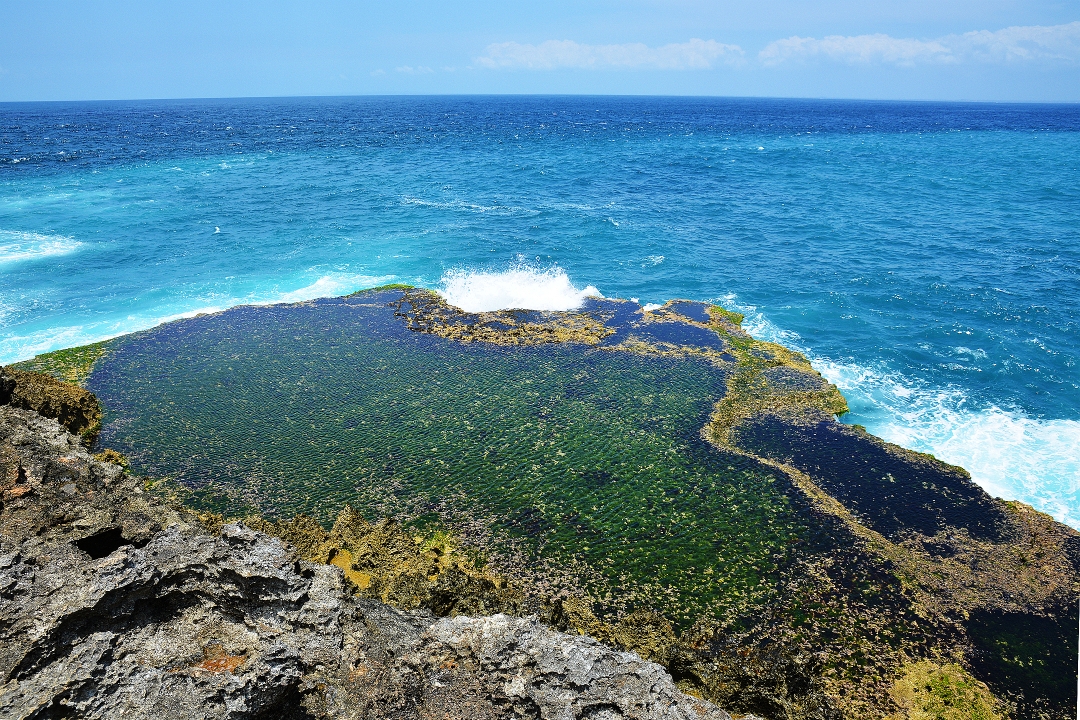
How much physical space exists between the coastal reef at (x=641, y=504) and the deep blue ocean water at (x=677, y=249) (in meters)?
5.93

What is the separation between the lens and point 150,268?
163 feet

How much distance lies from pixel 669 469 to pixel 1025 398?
74.3ft

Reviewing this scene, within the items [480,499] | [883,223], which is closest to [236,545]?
[480,499]

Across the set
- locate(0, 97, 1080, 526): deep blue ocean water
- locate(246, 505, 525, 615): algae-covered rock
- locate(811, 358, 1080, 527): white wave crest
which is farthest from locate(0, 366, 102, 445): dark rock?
locate(811, 358, 1080, 527): white wave crest

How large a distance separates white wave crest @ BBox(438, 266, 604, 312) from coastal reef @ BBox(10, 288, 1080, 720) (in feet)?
22.7

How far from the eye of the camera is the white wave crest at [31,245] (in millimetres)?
51594

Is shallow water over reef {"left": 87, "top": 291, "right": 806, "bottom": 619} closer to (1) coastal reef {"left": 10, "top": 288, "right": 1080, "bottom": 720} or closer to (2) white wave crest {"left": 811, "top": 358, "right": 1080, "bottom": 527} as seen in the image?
(1) coastal reef {"left": 10, "top": 288, "right": 1080, "bottom": 720}

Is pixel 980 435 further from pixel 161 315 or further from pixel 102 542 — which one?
pixel 161 315

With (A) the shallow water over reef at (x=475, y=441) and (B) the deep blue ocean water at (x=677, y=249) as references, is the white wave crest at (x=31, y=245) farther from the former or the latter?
(A) the shallow water over reef at (x=475, y=441)

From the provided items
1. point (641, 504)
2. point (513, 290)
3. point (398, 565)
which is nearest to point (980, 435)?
point (641, 504)

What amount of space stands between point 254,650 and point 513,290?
35828 mm

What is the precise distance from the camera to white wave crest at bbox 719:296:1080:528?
25.0 meters

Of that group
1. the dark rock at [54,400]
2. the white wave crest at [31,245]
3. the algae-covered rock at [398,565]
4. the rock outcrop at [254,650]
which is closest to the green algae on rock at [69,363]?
the dark rock at [54,400]

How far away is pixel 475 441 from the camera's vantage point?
85.4 ft
